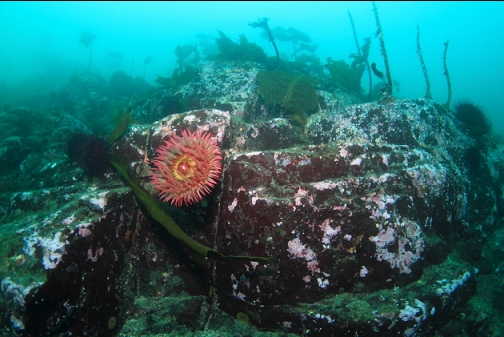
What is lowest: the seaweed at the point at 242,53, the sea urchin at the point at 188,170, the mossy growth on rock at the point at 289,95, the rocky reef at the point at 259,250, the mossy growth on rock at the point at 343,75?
the rocky reef at the point at 259,250

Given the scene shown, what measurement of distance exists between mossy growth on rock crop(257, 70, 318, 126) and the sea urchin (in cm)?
377

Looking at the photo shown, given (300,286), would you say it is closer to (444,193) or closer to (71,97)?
(444,193)

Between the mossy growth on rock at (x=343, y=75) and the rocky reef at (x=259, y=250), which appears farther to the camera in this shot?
the mossy growth on rock at (x=343, y=75)

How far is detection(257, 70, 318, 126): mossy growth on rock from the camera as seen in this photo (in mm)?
6637

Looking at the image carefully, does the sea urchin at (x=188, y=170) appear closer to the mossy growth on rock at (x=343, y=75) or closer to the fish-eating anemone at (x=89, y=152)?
the fish-eating anemone at (x=89, y=152)

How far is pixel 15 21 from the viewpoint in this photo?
111688 mm

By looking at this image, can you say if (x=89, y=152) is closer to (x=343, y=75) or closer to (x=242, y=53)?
(x=242, y=53)

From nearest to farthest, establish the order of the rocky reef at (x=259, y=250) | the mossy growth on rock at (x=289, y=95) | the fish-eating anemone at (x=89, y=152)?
the rocky reef at (x=259, y=250) < the fish-eating anemone at (x=89, y=152) < the mossy growth on rock at (x=289, y=95)

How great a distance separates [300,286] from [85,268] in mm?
2497

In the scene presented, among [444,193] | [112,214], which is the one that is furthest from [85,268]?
[444,193]

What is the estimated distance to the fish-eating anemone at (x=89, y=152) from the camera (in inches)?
167

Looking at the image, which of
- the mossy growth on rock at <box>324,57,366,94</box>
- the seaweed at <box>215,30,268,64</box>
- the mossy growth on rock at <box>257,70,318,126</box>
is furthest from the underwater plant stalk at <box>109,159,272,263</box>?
the mossy growth on rock at <box>324,57,366,94</box>

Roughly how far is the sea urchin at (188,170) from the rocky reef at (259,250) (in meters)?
0.56

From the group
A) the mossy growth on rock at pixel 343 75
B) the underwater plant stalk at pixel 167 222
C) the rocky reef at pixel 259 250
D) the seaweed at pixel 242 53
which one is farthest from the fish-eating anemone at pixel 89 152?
the mossy growth on rock at pixel 343 75
